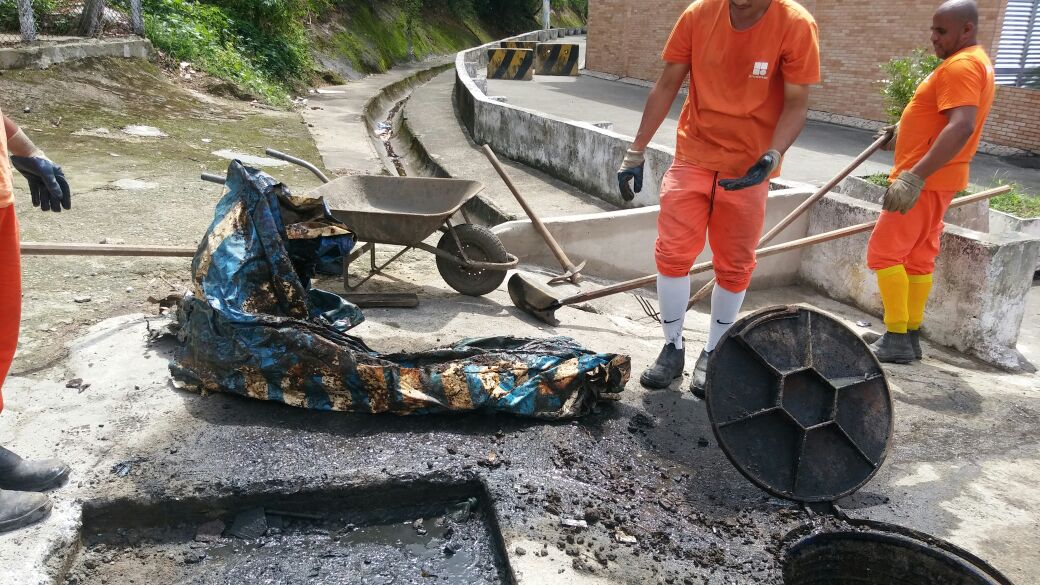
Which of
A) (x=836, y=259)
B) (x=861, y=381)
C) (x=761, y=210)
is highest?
(x=761, y=210)

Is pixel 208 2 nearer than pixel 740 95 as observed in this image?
No

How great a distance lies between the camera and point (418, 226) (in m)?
4.94

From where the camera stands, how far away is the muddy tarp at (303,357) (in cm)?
349

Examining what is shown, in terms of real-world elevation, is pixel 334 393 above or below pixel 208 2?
below

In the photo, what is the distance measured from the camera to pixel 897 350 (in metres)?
4.93

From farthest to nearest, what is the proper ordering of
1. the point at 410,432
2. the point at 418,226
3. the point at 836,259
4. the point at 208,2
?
the point at 208,2
the point at 836,259
the point at 418,226
the point at 410,432

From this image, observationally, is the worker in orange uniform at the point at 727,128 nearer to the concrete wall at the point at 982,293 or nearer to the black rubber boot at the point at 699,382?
the black rubber boot at the point at 699,382

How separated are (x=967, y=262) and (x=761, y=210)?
2.26 meters

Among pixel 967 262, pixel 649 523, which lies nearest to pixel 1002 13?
pixel 967 262

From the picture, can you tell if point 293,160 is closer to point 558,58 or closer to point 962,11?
Result: point 962,11

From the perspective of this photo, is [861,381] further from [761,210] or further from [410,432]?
[410,432]

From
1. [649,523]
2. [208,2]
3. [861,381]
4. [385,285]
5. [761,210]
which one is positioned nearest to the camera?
[649,523]

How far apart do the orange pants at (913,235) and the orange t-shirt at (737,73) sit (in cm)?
138

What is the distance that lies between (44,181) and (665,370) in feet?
9.64
